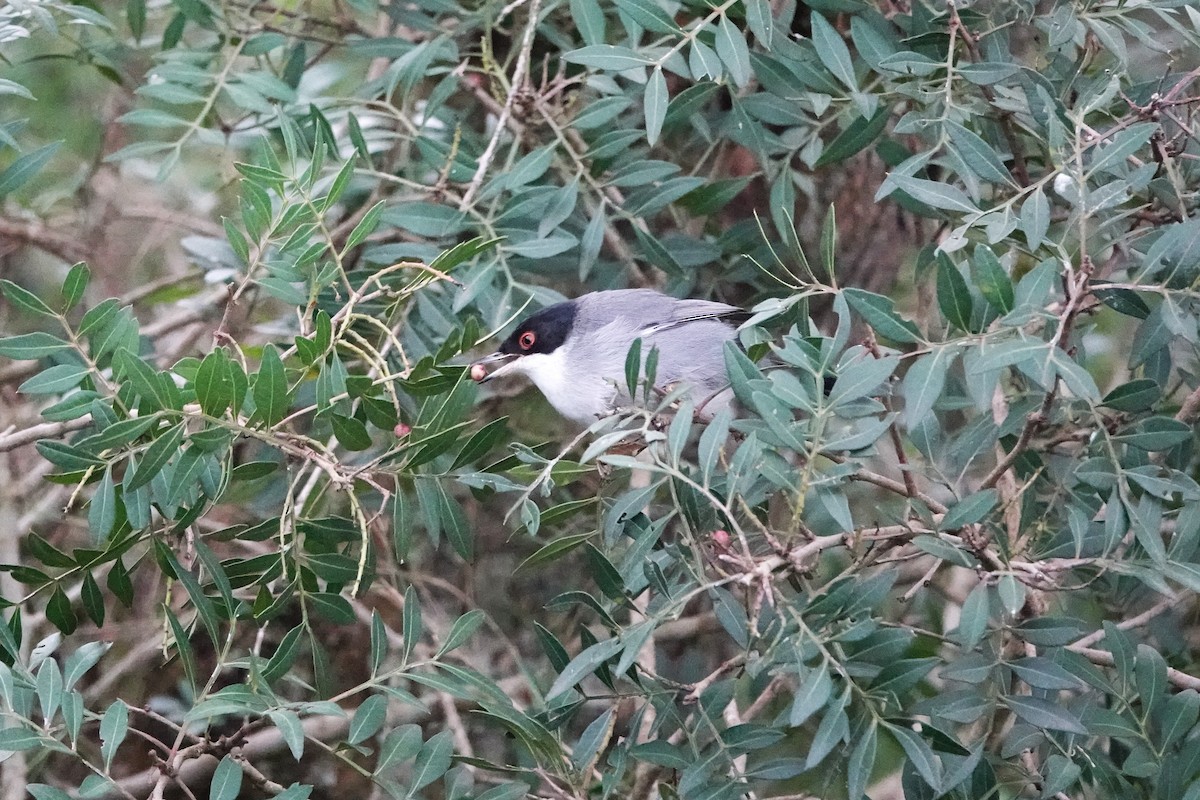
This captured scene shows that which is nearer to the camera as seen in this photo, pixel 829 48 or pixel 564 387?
pixel 829 48

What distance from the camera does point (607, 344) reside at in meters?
3.70

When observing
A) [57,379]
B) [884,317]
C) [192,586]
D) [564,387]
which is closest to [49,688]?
[192,586]

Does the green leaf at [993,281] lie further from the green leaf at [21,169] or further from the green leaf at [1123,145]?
the green leaf at [21,169]

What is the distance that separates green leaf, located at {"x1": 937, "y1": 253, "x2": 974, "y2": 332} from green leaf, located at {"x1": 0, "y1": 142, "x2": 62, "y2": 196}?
2195 mm

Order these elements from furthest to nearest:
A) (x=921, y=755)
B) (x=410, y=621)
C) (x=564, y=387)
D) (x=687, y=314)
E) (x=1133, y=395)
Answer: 1. (x=564, y=387)
2. (x=687, y=314)
3. (x=410, y=621)
4. (x=1133, y=395)
5. (x=921, y=755)

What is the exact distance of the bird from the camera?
11.7 ft

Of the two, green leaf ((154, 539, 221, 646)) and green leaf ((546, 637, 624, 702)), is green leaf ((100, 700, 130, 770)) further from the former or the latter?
green leaf ((546, 637, 624, 702))

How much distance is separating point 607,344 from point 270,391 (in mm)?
1747

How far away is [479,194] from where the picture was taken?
3.28m

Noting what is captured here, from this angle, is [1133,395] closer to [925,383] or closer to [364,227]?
[925,383]

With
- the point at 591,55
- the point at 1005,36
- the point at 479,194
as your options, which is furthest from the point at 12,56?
the point at 1005,36

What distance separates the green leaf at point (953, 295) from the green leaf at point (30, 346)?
168 cm

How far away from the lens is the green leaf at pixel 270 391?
205 centimetres

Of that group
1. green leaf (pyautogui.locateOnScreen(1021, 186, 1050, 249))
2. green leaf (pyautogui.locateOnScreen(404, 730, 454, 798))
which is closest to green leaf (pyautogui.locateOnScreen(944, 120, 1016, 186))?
green leaf (pyautogui.locateOnScreen(1021, 186, 1050, 249))
